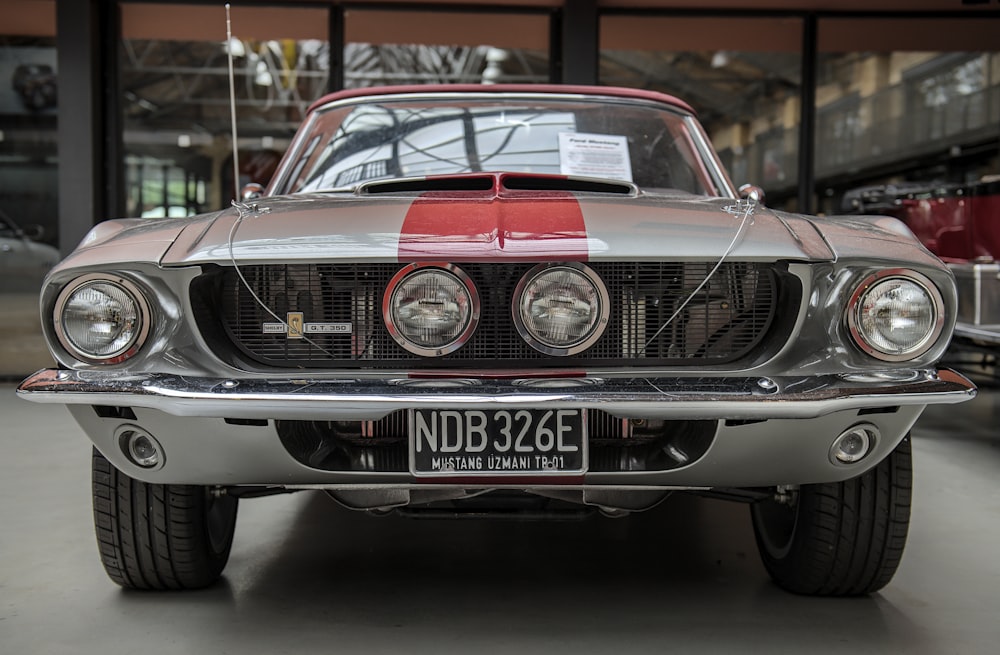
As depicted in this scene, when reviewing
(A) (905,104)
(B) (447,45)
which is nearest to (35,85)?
(B) (447,45)

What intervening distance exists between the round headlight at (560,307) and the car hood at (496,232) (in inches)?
3.4

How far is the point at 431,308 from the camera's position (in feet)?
6.64

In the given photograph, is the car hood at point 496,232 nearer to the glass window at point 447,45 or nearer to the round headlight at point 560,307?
the round headlight at point 560,307

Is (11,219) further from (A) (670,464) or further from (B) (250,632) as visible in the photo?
(A) (670,464)

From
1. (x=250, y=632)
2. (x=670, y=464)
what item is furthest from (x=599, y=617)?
(x=250, y=632)

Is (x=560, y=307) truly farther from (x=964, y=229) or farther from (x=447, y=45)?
(x=447, y=45)

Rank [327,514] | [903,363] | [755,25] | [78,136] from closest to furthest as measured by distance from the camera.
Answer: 1. [903,363]
2. [327,514]
3. [78,136]
4. [755,25]

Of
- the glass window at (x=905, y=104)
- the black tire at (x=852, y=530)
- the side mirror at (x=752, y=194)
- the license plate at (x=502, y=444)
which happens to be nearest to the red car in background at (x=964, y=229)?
the glass window at (x=905, y=104)

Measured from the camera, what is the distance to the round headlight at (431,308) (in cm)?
201

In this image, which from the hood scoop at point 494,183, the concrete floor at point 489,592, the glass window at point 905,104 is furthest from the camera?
the glass window at point 905,104

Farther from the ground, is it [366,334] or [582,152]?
[582,152]

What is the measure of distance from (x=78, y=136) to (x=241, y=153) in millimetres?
2420

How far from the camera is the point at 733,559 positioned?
9.21 ft

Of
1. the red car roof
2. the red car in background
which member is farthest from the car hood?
the red car in background
